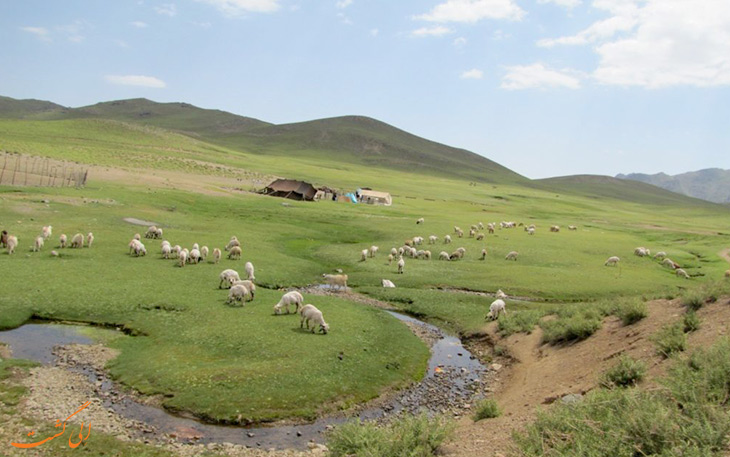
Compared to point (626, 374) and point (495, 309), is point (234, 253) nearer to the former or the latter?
point (495, 309)

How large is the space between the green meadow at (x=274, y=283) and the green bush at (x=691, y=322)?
689 centimetres

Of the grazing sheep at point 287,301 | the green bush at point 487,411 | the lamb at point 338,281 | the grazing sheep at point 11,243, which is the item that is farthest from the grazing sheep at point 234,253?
the green bush at point 487,411

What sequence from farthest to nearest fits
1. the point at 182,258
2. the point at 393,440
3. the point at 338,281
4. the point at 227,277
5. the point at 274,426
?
1. the point at 338,281
2. the point at 182,258
3. the point at 227,277
4. the point at 274,426
5. the point at 393,440

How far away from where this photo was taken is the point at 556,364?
19031 millimetres

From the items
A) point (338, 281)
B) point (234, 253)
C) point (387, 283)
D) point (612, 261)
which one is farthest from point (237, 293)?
point (612, 261)

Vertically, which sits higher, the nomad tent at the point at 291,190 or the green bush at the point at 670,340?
the nomad tent at the point at 291,190

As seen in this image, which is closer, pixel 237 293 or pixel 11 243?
pixel 237 293

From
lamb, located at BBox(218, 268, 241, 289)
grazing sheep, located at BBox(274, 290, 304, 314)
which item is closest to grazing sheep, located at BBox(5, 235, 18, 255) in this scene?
lamb, located at BBox(218, 268, 241, 289)

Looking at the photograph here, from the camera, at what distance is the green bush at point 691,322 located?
645 inches

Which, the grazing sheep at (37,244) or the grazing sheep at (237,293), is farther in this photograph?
the grazing sheep at (37,244)

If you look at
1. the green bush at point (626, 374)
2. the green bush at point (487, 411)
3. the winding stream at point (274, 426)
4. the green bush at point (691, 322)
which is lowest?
the winding stream at point (274, 426)

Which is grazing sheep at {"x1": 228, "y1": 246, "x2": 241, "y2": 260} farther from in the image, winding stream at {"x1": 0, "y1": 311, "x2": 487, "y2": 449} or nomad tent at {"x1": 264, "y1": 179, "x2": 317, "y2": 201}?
nomad tent at {"x1": 264, "y1": 179, "x2": 317, "y2": 201}

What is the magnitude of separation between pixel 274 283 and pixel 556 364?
1763cm

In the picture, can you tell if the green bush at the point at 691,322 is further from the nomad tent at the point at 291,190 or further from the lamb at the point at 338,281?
the nomad tent at the point at 291,190
